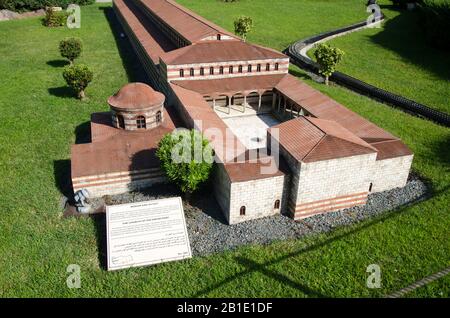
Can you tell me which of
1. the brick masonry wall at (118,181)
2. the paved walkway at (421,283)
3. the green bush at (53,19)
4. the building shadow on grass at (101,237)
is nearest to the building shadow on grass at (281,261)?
the paved walkway at (421,283)

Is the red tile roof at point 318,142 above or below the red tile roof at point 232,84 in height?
above

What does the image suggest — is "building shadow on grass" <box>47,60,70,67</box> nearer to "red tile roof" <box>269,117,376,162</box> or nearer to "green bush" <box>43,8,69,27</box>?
"green bush" <box>43,8,69,27</box>

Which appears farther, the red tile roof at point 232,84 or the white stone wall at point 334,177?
the red tile roof at point 232,84

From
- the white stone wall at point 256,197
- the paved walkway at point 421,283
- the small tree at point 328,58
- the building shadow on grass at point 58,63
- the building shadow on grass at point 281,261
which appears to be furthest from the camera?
the building shadow on grass at point 58,63

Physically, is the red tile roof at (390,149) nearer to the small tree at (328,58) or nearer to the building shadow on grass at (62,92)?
the small tree at (328,58)

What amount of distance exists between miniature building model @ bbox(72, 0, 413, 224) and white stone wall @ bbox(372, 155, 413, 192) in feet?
0.26

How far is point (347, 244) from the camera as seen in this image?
20422 mm

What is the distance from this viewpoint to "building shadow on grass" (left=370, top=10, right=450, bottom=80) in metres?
47.5

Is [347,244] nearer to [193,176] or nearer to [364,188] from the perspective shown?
[364,188]

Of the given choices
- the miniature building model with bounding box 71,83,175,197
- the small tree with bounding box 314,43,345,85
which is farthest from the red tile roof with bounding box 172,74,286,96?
the small tree with bounding box 314,43,345,85

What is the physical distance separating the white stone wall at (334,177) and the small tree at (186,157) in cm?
556

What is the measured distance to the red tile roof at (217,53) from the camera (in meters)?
34.0
